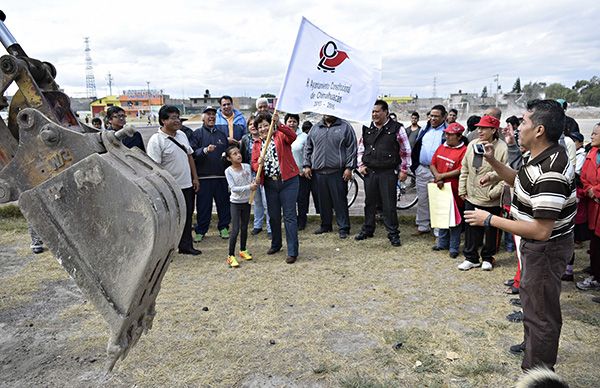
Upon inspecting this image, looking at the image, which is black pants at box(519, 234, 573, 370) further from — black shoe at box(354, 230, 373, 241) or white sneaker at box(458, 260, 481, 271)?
black shoe at box(354, 230, 373, 241)

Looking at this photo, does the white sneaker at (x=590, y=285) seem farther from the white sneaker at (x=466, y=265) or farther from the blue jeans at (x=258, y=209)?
the blue jeans at (x=258, y=209)

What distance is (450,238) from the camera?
627cm

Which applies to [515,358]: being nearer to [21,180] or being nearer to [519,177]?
[519,177]

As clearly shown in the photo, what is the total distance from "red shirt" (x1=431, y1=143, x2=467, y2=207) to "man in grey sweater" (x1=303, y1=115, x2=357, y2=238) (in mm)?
1411

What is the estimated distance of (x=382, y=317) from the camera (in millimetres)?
4359

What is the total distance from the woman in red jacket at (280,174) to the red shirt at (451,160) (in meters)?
2.09

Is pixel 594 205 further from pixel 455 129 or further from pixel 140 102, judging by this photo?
pixel 140 102

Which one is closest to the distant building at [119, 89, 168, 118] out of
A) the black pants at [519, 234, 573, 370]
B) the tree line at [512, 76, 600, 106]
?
the tree line at [512, 76, 600, 106]

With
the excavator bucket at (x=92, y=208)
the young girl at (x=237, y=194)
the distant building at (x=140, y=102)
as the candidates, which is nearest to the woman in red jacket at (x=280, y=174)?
the young girl at (x=237, y=194)

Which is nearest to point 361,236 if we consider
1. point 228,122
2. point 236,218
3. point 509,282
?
point 236,218

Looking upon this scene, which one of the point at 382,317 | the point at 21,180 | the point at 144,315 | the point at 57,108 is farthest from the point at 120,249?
the point at 382,317

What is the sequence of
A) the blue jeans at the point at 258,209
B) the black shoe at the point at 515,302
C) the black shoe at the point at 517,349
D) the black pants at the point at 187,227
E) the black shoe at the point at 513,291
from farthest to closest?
the blue jeans at the point at 258,209
the black pants at the point at 187,227
the black shoe at the point at 513,291
the black shoe at the point at 515,302
the black shoe at the point at 517,349

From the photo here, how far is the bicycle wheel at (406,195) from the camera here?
28.3ft

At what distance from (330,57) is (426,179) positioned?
2534 mm
